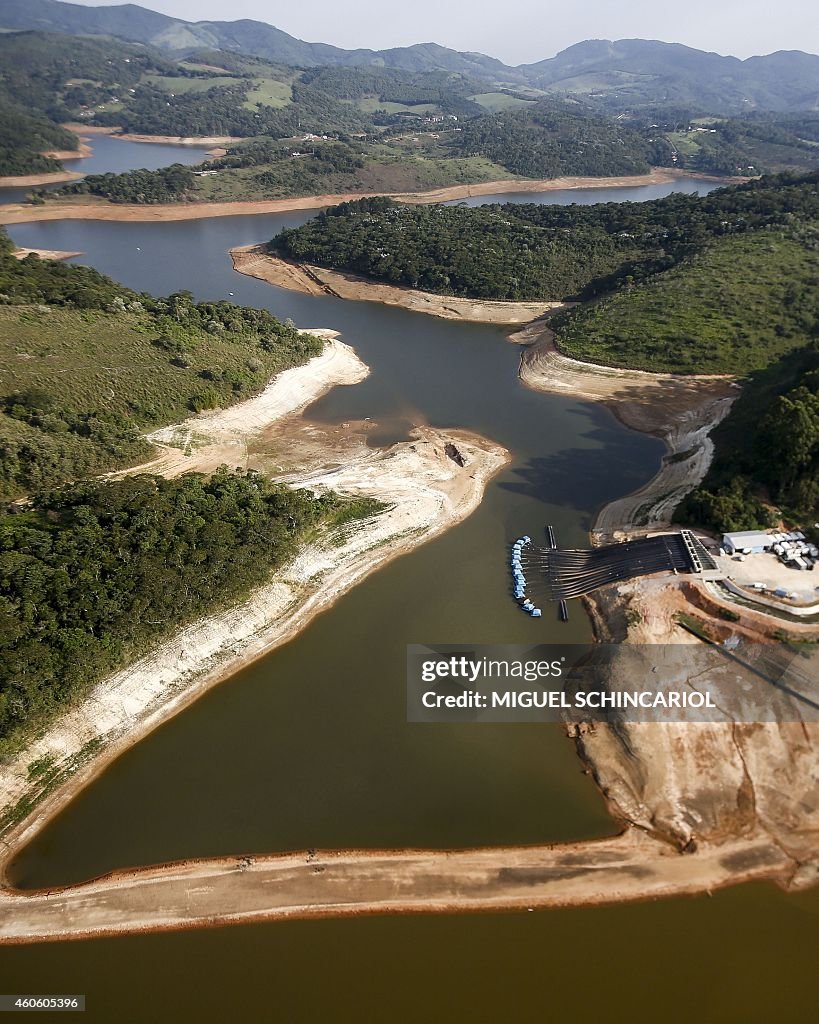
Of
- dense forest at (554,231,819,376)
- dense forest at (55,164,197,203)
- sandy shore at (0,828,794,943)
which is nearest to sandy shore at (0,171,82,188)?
dense forest at (55,164,197,203)

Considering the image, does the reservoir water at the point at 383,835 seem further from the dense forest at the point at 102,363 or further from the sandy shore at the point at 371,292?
the sandy shore at the point at 371,292

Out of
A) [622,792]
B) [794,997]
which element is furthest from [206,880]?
[794,997]

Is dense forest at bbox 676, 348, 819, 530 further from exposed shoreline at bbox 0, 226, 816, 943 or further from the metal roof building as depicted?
exposed shoreline at bbox 0, 226, 816, 943

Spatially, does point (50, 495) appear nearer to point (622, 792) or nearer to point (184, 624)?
point (184, 624)

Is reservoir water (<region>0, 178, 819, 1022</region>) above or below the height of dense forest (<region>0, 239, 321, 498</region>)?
below

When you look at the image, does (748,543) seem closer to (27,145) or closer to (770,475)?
(770,475)

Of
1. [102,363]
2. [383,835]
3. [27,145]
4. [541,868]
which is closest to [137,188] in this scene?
[27,145]
